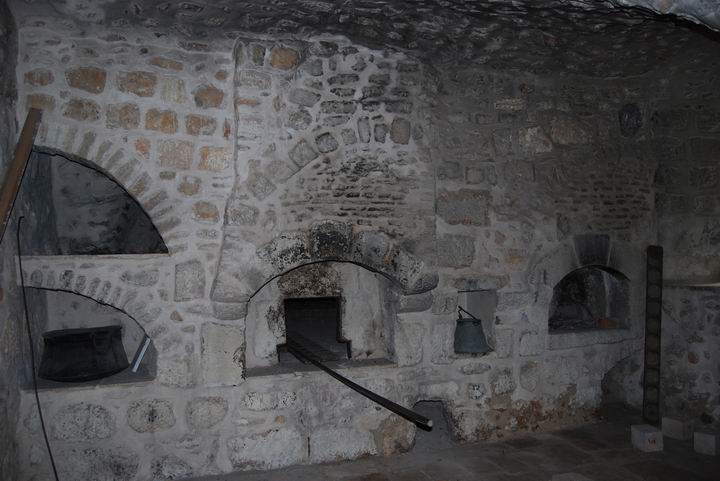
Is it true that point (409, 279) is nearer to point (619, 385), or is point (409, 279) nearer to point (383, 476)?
point (383, 476)

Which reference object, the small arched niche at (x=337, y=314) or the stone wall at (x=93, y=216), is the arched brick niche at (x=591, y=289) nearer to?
the small arched niche at (x=337, y=314)

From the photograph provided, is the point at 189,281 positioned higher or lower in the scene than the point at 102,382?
higher

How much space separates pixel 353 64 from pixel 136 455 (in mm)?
2974

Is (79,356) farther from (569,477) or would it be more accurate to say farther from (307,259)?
(569,477)

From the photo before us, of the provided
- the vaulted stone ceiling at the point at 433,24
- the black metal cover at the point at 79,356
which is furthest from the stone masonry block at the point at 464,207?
the black metal cover at the point at 79,356

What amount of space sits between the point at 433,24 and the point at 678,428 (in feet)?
11.9

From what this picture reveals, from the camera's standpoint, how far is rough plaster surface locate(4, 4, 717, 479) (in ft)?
11.4

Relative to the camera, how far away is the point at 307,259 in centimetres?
383

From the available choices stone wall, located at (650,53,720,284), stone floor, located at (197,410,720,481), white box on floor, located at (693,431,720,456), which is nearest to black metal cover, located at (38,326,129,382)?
stone floor, located at (197,410,720,481)

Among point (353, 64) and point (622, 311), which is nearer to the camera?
point (353, 64)

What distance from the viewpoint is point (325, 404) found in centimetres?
390

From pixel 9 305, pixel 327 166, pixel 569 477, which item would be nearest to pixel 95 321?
pixel 9 305

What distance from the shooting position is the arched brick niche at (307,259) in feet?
12.1

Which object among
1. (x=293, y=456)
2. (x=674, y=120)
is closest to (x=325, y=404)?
(x=293, y=456)
